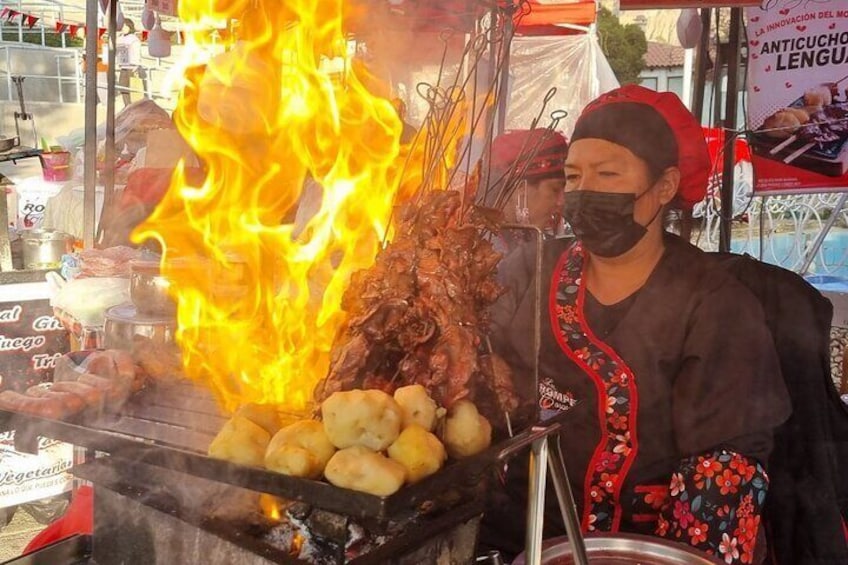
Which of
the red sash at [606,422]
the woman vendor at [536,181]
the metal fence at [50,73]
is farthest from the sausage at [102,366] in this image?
the metal fence at [50,73]

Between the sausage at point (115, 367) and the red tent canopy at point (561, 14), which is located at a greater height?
the red tent canopy at point (561, 14)

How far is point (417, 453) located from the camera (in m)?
1.49

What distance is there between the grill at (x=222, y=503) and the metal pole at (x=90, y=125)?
Answer: 343cm

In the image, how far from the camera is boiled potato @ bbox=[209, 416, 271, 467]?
5.00ft

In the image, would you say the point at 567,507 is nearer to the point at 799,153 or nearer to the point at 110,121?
the point at 799,153

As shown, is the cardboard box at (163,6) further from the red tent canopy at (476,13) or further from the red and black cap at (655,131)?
the red and black cap at (655,131)

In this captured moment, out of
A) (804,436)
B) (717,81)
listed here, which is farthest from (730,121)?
(804,436)

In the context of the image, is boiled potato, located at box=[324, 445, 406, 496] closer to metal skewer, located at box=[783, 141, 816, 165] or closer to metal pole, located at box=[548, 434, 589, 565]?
metal pole, located at box=[548, 434, 589, 565]

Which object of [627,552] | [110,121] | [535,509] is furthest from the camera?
[110,121]

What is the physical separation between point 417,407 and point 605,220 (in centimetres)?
144

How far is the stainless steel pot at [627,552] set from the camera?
1950 mm

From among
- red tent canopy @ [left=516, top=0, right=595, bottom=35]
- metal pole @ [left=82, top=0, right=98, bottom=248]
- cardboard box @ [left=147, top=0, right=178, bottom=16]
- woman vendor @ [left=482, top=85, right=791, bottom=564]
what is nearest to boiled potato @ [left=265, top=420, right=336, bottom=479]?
woman vendor @ [left=482, top=85, right=791, bottom=564]

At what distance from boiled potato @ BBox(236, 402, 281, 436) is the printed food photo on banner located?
3962mm

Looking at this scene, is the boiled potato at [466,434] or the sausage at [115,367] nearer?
the boiled potato at [466,434]
